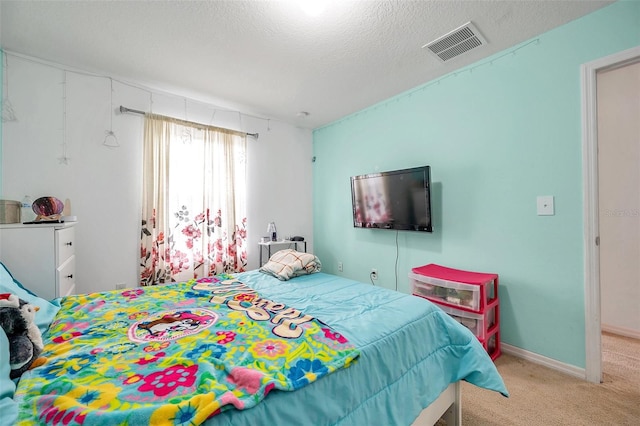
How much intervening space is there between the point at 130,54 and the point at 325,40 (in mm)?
1638

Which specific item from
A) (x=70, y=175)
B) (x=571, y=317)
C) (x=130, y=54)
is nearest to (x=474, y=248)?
(x=571, y=317)

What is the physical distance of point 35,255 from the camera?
1.68 m

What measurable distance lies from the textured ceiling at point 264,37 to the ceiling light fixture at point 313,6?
29mm

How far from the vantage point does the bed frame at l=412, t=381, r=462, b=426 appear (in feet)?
4.15

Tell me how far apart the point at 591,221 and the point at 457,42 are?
1.62 metres

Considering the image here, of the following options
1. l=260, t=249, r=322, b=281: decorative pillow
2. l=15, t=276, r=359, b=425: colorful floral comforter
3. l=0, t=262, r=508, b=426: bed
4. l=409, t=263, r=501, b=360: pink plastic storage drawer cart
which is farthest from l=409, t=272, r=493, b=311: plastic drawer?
l=15, t=276, r=359, b=425: colorful floral comforter

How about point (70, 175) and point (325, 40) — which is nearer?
point (325, 40)

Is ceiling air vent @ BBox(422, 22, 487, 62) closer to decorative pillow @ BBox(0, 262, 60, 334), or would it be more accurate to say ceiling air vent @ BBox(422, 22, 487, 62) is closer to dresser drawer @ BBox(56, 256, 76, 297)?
decorative pillow @ BBox(0, 262, 60, 334)

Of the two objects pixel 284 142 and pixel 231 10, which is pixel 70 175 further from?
pixel 284 142

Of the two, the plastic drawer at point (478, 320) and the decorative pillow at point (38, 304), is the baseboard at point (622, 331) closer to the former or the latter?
the plastic drawer at point (478, 320)

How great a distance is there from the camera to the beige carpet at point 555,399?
1523 mm

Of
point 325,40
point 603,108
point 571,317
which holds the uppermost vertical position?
point 325,40

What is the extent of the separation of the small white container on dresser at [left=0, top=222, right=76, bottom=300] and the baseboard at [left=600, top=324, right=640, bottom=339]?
462cm

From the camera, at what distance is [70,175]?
247cm
